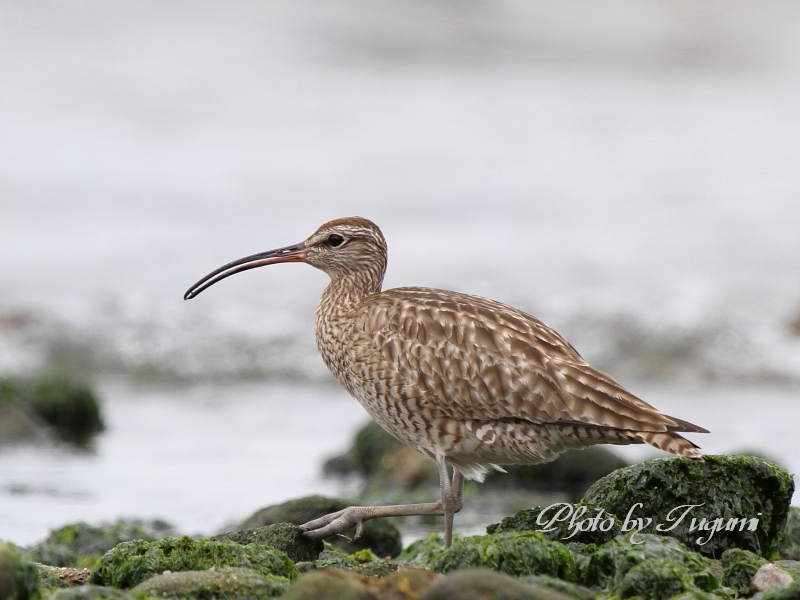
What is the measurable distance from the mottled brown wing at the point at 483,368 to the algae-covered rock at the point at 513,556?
44.8 inches

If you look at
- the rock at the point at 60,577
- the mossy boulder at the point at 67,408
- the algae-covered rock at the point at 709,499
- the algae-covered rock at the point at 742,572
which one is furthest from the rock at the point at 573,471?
the rock at the point at 60,577

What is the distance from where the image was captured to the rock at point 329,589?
4391 mm

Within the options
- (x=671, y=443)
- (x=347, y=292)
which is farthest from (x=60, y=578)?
(x=671, y=443)

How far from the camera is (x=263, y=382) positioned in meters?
16.5

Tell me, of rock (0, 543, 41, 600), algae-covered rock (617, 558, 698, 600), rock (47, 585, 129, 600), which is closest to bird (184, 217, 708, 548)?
algae-covered rock (617, 558, 698, 600)

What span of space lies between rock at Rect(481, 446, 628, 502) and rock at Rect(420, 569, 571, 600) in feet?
19.7

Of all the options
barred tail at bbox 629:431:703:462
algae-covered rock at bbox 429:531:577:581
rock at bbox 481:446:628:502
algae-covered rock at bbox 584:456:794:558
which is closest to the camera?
algae-covered rock at bbox 429:531:577:581

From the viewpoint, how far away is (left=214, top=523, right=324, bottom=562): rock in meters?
6.72

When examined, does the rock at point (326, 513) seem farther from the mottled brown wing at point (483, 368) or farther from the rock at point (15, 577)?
the rock at point (15, 577)

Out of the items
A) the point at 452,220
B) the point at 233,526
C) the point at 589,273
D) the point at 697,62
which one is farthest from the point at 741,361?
the point at 697,62

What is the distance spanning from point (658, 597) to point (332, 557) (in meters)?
2.11

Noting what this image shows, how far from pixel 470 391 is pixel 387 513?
3.37 ft

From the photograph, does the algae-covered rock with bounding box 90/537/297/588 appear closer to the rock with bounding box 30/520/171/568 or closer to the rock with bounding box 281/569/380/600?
the rock with bounding box 281/569/380/600

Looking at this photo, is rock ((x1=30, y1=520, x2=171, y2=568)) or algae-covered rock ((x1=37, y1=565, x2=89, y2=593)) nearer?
algae-covered rock ((x1=37, y1=565, x2=89, y2=593))
